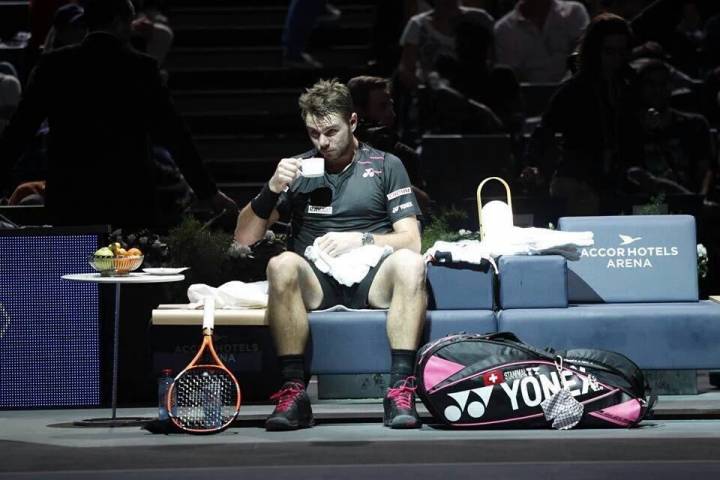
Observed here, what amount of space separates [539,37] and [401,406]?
5041mm

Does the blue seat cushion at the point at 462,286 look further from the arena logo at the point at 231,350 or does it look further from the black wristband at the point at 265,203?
the arena logo at the point at 231,350

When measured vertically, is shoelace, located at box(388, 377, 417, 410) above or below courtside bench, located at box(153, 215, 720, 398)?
below

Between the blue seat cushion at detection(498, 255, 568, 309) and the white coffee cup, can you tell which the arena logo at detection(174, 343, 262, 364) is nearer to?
the white coffee cup

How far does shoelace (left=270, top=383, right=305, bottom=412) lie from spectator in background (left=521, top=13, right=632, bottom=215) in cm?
311

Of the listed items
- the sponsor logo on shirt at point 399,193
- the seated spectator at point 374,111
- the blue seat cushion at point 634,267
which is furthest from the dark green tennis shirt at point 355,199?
the seated spectator at point 374,111

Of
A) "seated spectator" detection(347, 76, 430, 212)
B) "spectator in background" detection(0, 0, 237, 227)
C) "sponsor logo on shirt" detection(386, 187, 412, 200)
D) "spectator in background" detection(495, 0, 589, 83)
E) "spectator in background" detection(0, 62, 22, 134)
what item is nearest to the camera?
"sponsor logo on shirt" detection(386, 187, 412, 200)

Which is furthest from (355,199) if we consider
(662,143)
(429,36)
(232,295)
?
(429,36)

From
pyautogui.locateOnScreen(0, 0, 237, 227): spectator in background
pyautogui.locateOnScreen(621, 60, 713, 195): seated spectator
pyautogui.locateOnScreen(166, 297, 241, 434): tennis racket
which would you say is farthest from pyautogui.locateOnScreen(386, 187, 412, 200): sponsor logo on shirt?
pyautogui.locateOnScreen(621, 60, 713, 195): seated spectator

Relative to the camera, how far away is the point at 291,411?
6008 millimetres

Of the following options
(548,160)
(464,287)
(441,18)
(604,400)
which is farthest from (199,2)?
(604,400)

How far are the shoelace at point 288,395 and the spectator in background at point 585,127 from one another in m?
3.11

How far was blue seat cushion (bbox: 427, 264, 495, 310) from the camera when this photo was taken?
21.4ft

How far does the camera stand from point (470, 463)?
509 cm

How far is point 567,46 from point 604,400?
4994mm
